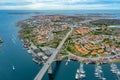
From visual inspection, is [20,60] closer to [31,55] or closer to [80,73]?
[31,55]

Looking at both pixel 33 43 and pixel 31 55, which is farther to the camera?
pixel 33 43

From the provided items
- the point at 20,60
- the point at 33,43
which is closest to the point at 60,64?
the point at 20,60

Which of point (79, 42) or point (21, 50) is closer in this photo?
point (21, 50)

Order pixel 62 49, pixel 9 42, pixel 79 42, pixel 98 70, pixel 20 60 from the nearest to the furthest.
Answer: pixel 98 70, pixel 20 60, pixel 62 49, pixel 79 42, pixel 9 42

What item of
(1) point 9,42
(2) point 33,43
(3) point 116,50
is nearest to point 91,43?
(3) point 116,50

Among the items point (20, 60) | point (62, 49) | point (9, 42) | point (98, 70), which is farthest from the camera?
point (9, 42)

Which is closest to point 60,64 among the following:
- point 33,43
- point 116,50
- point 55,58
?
point 55,58

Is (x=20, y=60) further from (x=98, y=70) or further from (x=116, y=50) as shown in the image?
(x=116, y=50)

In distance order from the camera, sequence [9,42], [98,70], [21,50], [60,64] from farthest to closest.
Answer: [9,42] → [21,50] → [60,64] → [98,70]
